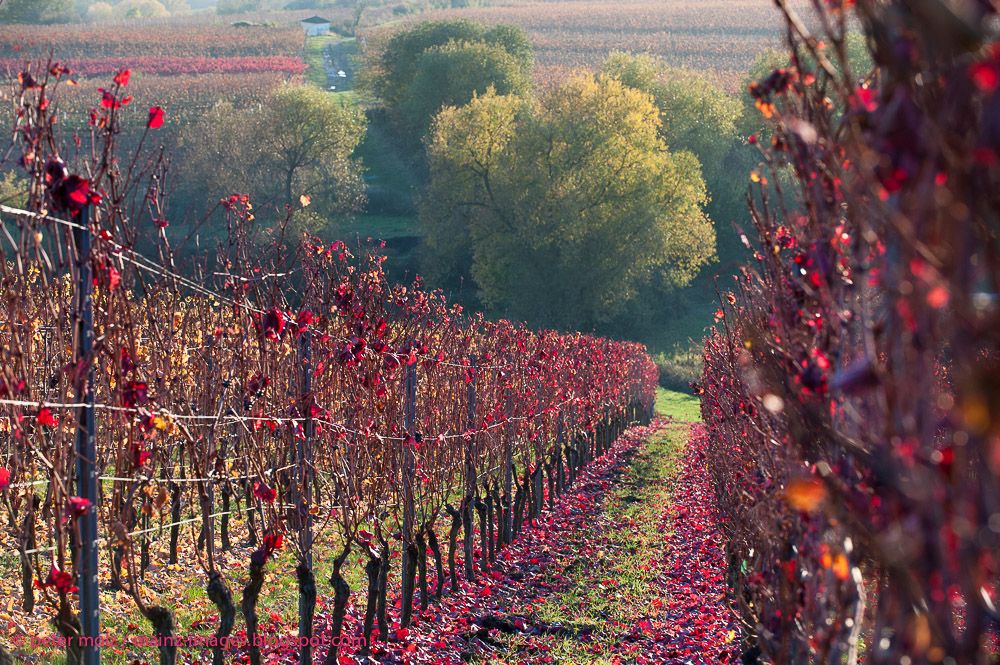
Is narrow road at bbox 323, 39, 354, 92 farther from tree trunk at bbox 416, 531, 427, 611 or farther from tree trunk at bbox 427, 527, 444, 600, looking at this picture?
tree trunk at bbox 416, 531, 427, 611

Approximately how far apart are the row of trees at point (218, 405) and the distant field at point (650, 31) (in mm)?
56069

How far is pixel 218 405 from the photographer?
18.8 ft

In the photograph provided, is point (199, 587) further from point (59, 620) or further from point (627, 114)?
point (627, 114)

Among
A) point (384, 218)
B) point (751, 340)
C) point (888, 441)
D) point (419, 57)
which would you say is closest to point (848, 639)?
point (751, 340)

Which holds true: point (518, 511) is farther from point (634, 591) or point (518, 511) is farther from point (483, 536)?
point (634, 591)

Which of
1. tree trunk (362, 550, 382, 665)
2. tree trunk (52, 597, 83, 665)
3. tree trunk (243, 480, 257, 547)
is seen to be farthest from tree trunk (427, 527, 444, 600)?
tree trunk (52, 597, 83, 665)

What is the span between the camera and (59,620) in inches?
153

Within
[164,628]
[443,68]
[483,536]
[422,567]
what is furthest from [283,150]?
[164,628]

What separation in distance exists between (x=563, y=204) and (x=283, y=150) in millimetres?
14531

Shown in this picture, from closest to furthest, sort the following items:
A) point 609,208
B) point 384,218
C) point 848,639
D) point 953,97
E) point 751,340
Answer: point 953,97
point 848,639
point 751,340
point 609,208
point 384,218

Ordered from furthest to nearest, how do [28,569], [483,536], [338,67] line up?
[338,67] → [483,536] → [28,569]

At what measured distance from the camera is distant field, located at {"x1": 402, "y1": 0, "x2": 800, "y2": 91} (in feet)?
239

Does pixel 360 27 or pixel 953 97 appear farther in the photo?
pixel 360 27

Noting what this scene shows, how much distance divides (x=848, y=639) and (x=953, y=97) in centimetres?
189
